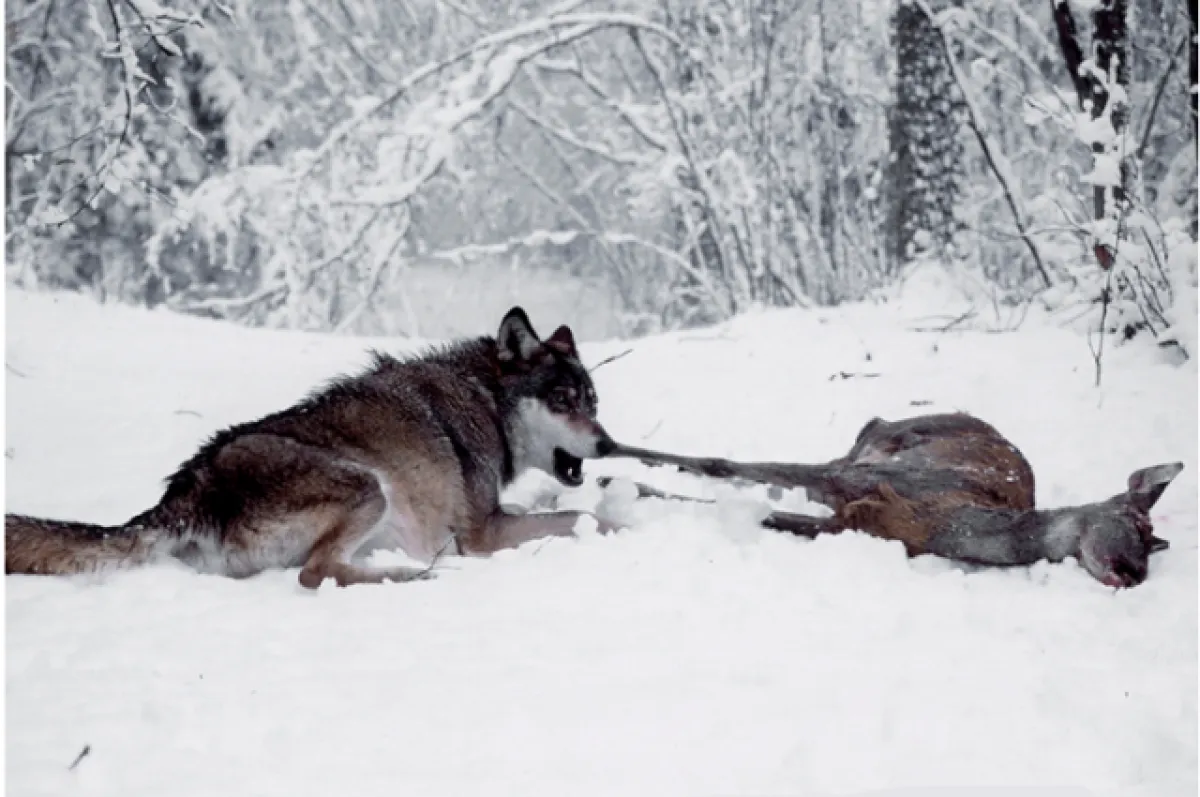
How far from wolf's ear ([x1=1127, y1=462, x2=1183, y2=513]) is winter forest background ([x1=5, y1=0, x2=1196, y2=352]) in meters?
3.41

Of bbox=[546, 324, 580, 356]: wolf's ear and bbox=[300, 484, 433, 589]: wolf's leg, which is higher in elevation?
bbox=[546, 324, 580, 356]: wolf's ear

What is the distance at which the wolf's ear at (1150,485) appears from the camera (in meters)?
3.88

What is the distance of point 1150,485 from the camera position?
12.8ft

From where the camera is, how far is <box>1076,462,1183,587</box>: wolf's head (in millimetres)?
3645

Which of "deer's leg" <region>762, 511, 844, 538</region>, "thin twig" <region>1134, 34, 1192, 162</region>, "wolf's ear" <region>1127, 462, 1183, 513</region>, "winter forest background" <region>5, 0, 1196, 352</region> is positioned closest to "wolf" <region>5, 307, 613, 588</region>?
"deer's leg" <region>762, 511, 844, 538</region>

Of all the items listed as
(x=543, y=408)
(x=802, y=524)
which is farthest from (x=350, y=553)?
(x=802, y=524)

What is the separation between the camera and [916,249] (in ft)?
41.2

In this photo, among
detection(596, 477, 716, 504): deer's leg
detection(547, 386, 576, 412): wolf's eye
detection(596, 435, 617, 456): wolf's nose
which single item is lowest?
detection(596, 477, 716, 504): deer's leg

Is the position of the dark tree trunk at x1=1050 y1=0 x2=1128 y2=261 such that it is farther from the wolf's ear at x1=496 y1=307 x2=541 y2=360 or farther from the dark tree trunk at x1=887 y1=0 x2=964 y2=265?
the wolf's ear at x1=496 y1=307 x2=541 y2=360

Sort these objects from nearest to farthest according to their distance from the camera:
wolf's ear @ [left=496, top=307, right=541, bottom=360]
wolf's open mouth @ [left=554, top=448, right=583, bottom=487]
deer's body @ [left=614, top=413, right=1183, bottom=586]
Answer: deer's body @ [left=614, top=413, right=1183, bottom=586] → wolf's ear @ [left=496, top=307, right=541, bottom=360] → wolf's open mouth @ [left=554, top=448, right=583, bottom=487]

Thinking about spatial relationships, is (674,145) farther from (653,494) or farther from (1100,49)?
(653,494)

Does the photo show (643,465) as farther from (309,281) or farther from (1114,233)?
(309,281)

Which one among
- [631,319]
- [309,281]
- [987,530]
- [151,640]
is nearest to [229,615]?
[151,640]

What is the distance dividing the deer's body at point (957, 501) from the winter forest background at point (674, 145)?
2.98m
